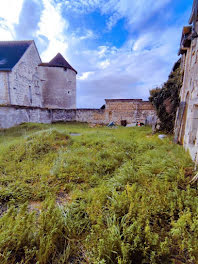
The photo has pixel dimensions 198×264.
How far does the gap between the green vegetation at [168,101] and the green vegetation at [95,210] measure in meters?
3.72

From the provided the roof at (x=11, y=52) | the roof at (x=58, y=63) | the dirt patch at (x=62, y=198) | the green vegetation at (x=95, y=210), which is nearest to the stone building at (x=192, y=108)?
the green vegetation at (x=95, y=210)

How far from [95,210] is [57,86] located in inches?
676

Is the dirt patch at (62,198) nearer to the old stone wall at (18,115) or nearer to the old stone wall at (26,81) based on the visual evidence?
the old stone wall at (18,115)

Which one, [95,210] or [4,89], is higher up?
[4,89]

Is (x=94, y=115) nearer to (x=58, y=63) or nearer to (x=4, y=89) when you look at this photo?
(x=4, y=89)

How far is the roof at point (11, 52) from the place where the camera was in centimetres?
1181

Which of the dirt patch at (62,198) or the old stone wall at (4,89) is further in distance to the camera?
the old stone wall at (4,89)

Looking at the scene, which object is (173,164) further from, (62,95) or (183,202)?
(62,95)

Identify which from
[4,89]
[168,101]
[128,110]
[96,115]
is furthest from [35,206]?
[4,89]

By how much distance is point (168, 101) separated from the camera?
639cm

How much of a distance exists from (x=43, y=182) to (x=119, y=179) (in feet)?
4.97

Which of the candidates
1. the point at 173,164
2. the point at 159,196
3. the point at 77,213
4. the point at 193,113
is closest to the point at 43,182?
the point at 77,213

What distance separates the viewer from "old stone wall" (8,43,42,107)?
11.9 m

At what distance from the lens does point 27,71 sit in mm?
13648
